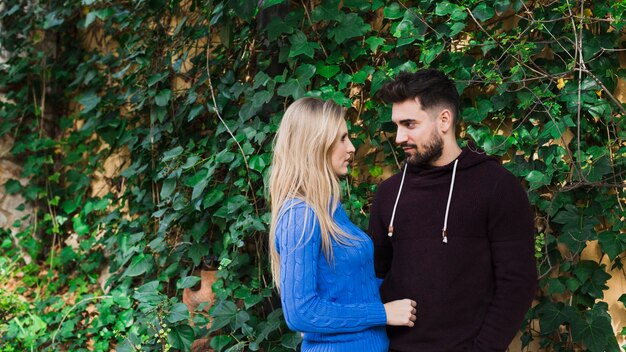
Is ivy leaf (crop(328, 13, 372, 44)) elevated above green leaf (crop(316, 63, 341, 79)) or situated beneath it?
elevated above

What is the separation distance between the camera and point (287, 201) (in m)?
1.79

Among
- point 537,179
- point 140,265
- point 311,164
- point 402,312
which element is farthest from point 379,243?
point 140,265

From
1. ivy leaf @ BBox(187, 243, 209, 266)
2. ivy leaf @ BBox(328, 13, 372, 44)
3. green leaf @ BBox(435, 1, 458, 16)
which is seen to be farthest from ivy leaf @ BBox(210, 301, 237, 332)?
green leaf @ BBox(435, 1, 458, 16)

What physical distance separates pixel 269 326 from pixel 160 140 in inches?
49.5

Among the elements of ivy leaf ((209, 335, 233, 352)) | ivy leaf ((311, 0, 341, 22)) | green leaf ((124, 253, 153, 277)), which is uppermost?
ivy leaf ((311, 0, 341, 22))

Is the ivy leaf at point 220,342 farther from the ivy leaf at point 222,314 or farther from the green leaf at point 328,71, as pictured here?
the green leaf at point 328,71

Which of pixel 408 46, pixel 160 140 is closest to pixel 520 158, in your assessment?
pixel 408 46

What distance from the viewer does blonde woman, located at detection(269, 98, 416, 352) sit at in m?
1.72

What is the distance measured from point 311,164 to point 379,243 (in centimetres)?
42

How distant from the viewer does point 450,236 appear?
6.01ft

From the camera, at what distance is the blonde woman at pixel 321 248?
1.72 meters

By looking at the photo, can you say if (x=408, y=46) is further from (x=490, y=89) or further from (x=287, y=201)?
(x=287, y=201)

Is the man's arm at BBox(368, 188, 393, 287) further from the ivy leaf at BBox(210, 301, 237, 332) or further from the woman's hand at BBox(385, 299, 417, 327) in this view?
the ivy leaf at BBox(210, 301, 237, 332)

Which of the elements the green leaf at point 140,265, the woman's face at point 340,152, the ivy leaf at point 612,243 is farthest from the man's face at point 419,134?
the green leaf at point 140,265
